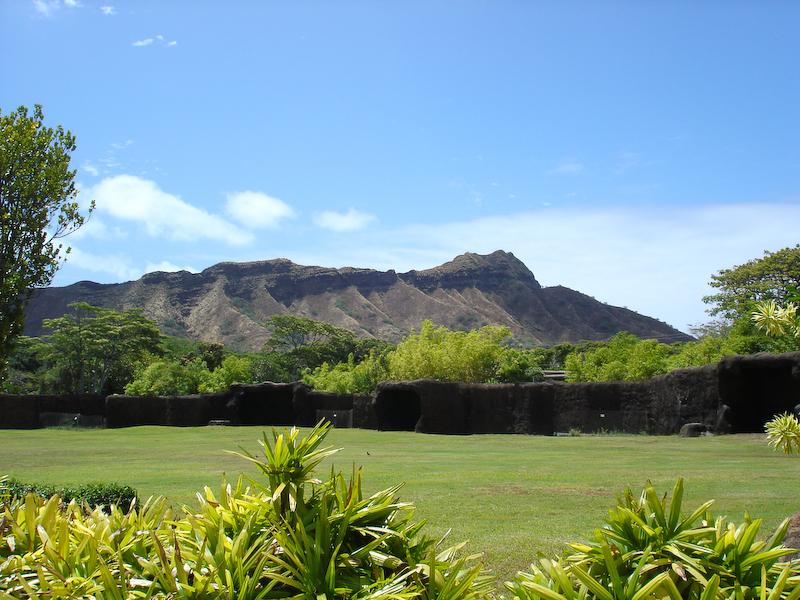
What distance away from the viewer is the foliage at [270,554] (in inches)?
115

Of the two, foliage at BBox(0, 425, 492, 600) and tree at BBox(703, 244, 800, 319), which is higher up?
tree at BBox(703, 244, 800, 319)

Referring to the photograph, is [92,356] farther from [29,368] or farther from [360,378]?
[360,378]

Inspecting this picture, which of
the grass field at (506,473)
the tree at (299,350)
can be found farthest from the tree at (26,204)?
the tree at (299,350)

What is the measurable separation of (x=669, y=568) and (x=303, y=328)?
9152cm

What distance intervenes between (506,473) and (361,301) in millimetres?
142249

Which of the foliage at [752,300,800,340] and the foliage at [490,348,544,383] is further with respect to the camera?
the foliage at [490,348,544,383]

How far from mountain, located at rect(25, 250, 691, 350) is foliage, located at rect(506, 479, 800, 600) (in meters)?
134

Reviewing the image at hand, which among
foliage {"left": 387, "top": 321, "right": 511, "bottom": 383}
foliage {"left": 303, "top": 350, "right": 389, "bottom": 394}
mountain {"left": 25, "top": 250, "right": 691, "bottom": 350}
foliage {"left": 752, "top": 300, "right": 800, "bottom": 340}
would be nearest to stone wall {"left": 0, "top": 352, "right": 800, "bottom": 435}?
foliage {"left": 387, "top": 321, "right": 511, "bottom": 383}

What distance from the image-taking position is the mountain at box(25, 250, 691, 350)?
470 feet

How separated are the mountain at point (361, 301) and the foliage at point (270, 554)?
13349 centimetres

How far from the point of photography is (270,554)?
306 centimetres

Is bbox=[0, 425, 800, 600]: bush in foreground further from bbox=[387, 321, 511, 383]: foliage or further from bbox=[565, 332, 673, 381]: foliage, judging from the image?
bbox=[387, 321, 511, 383]: foliage

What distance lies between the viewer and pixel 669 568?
284cm

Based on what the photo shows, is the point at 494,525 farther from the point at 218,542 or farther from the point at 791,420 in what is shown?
the point at 218,542
